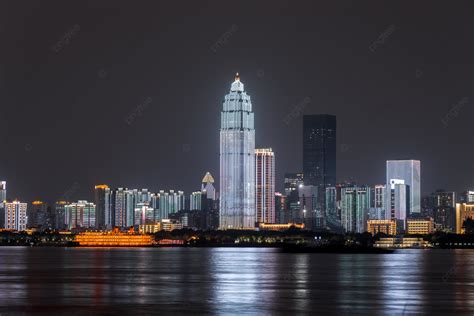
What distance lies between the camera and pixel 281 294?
67.9m

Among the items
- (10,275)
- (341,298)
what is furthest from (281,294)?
(10,275)

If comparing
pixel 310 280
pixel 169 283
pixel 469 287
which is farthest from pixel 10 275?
pixel 469 287

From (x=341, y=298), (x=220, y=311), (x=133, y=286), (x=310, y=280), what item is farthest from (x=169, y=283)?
(x=220, y=311)

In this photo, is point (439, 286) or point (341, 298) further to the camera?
point (439, 286)

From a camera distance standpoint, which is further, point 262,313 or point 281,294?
point 281,294

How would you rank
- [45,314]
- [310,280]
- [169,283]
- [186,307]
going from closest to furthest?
[45,314] < [186,307] < [169,283] < [310,280]

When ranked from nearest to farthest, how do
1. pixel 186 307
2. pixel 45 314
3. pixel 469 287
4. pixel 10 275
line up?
pixel 45 314, pixel 186 307, pixel 469 287, pixel 10 275

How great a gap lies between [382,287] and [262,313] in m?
24.2

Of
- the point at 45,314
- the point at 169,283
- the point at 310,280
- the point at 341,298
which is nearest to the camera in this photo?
the point at 45,314

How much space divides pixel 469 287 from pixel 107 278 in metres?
30.0

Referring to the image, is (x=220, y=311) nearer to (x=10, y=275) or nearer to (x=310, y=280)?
(x=310, y=280)

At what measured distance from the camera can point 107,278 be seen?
89188 mm

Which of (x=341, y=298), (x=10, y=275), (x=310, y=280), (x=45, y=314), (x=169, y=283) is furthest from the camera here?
(x=10, y=275)

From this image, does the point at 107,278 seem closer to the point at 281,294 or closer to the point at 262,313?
the point at 281,294
